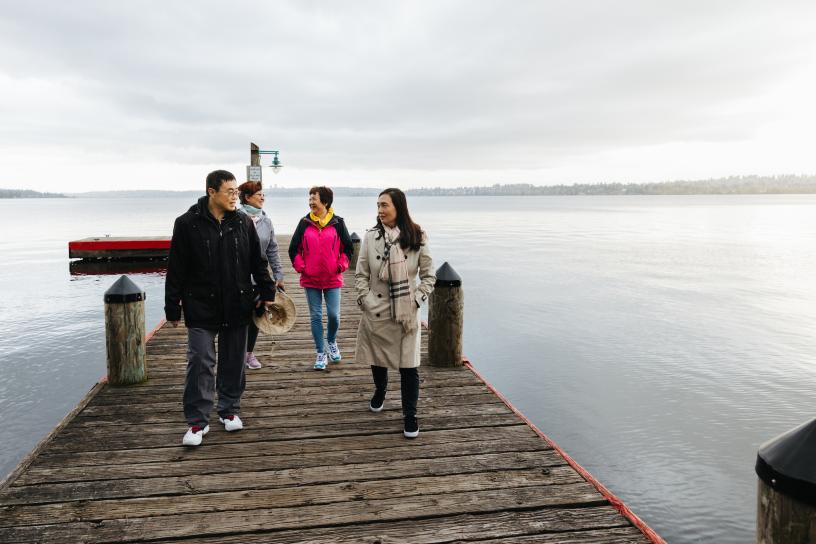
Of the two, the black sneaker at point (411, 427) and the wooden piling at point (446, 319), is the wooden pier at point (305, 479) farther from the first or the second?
the wooden piling at point (446, 319)

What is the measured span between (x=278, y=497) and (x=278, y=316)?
1.62 metres

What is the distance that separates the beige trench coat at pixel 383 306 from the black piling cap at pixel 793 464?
8.69ft

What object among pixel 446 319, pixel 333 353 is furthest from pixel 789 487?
pixel 333 353

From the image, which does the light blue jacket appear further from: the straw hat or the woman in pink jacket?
the straw hat

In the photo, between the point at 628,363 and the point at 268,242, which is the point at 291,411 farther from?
the point at 628,363

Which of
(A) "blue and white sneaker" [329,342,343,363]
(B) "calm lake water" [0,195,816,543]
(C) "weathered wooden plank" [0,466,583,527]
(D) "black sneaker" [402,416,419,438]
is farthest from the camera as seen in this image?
(B) "calm lake water" [0,195,816,543]

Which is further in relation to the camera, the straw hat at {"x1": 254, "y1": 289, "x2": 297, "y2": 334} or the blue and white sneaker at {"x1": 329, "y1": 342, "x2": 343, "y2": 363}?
the blue and white sneaker at {"x1": 329, "y1": 342, "x2": 343, "y2": 363}

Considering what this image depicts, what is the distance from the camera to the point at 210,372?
14.3 ft

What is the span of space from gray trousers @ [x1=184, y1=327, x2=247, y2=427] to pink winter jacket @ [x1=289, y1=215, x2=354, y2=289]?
5.04 ft

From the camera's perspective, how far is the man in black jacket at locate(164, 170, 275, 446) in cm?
407

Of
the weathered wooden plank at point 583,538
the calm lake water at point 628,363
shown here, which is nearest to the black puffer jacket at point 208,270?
the weathered wooden plank at point 583,538


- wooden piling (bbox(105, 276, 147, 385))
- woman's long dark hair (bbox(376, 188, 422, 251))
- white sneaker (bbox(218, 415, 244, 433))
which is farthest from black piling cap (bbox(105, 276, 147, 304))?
woman's long dark hair (bbox(376, 188, 422, 251))

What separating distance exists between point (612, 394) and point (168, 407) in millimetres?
9250

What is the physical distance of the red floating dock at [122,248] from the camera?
26500 millimetres
